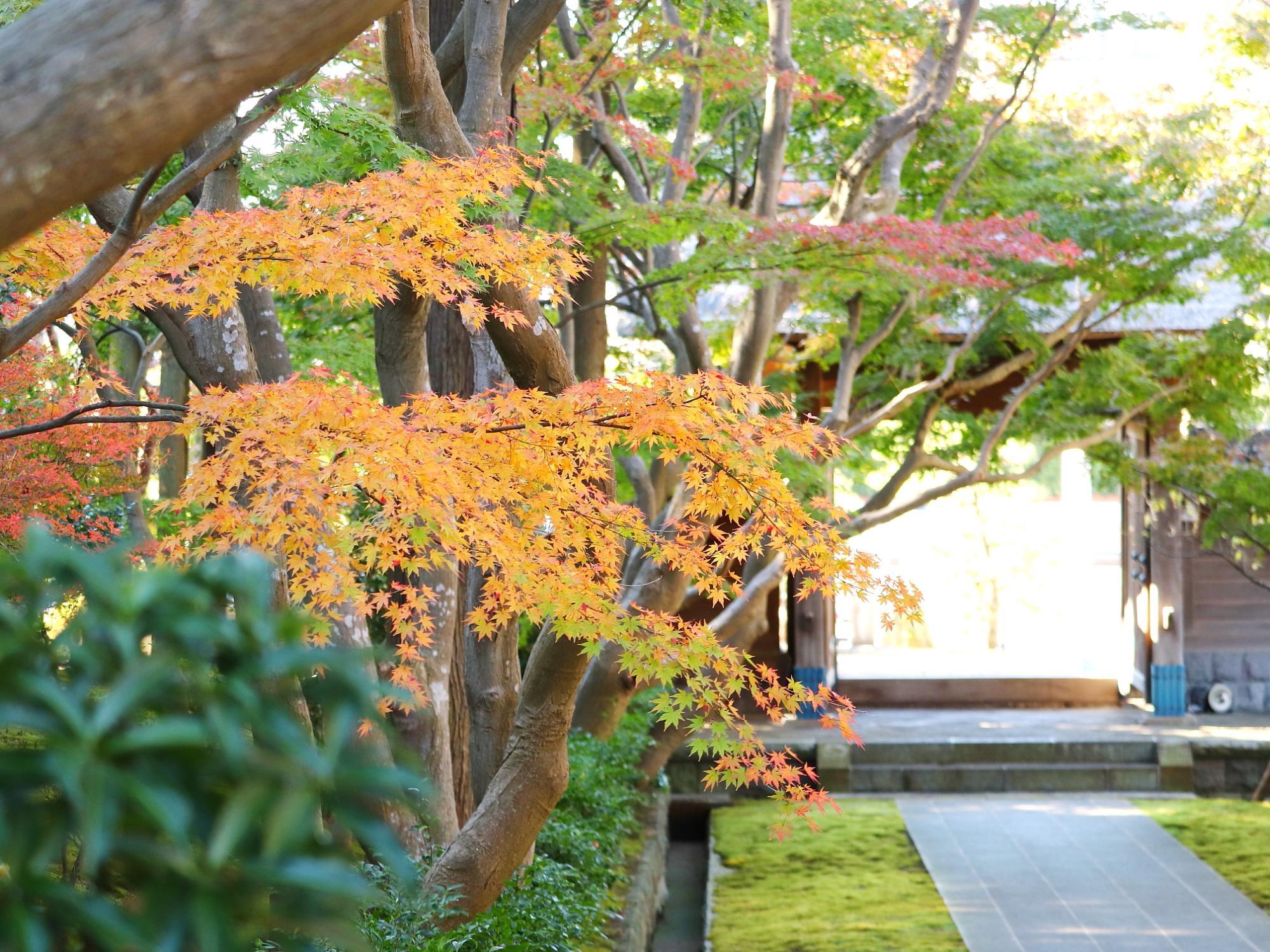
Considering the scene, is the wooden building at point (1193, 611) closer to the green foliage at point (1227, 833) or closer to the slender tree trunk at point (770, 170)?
the green foliage at point (1227, 833)

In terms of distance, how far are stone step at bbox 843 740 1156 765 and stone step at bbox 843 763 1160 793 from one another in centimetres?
8

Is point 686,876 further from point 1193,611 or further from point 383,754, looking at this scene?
point 1193,611

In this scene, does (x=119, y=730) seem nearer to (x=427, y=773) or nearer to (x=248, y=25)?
(x=248, y=25)

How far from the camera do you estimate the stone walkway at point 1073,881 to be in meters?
7.34

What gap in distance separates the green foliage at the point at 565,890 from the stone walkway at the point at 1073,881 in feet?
7.49

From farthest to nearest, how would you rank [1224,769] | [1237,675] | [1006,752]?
[1237,675] < [1006,752] < [1224,769]

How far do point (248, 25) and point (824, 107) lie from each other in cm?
884

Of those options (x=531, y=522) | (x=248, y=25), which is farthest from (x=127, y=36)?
(x=531, y=522)

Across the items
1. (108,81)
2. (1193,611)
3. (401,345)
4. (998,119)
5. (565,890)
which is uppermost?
(998,119)

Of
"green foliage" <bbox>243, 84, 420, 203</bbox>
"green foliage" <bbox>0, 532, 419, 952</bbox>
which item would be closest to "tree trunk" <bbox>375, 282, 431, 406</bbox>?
"green foliage" <bbox>243, 84, 420, 203</bbox>

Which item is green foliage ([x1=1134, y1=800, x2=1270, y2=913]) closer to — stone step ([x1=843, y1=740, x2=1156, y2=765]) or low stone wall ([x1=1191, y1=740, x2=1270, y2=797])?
low stone wall ([x1=1191, y1=740, x2=1270, y2=797])

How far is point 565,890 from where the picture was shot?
5695 millimetres

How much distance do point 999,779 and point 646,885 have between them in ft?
18.9

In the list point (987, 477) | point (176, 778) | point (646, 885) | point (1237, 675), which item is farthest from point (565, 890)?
point (1237, 675)
